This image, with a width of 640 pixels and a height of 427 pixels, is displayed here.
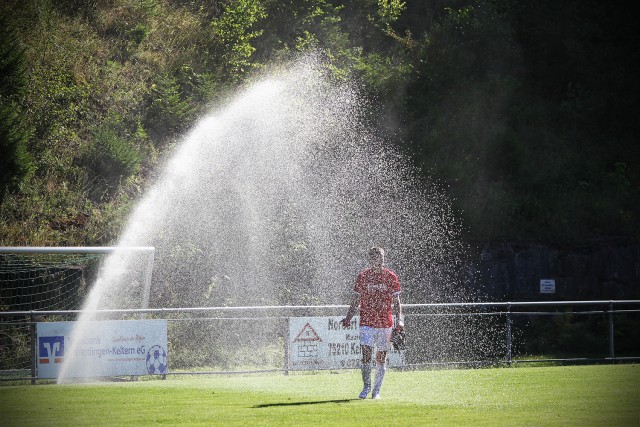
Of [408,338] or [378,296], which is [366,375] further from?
[408,338]

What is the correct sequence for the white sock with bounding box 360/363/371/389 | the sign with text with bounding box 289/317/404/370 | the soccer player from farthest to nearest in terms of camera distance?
the sign with text with bounding box 289/317/404/370, the soccer player, the white sock with bounding box 360/363/371/389

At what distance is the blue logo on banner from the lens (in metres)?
18.4

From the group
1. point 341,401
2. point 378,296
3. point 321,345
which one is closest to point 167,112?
point 321,345

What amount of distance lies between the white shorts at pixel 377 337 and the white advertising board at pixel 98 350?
6.46 metres

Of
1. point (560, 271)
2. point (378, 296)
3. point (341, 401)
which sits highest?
point (560, 271)

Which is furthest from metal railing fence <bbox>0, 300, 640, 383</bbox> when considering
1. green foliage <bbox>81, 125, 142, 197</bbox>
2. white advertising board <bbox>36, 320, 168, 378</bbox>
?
green foliage <bbox>81, 125, 142, 197</bbox>

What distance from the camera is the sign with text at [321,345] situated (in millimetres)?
20203

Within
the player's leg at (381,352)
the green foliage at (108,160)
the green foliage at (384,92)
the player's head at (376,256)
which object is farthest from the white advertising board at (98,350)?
the green foliage at (108,160)

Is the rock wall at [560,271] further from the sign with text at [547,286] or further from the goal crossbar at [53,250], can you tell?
the goal crossbar at [53,250]

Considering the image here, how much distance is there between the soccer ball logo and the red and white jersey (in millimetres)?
6591

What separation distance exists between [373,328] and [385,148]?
20.1m

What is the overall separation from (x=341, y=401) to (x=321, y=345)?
22.6 feet

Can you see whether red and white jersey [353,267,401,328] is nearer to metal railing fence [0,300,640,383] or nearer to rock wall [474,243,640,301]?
metal railing fence [0,300,640,383]

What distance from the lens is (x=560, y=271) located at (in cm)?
3198
